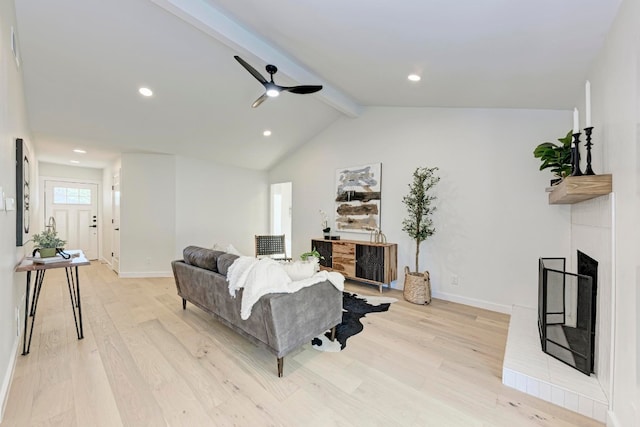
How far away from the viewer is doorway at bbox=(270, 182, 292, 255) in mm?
6859

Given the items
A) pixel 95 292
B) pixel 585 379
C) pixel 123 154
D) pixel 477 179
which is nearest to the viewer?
pixel 585 379

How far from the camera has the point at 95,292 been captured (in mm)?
4066

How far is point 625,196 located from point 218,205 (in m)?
6.03

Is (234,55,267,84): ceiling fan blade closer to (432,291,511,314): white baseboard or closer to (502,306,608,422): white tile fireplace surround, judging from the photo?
(502,306,608,422): white tile fireplace surround

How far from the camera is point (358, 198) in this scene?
189 inches

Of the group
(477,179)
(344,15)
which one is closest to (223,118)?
(344,15)

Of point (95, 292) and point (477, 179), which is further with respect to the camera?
point (95, 292)

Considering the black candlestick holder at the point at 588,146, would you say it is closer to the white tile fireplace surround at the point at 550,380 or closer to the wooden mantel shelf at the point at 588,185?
the wooden mantel shelf at the point at 588,185

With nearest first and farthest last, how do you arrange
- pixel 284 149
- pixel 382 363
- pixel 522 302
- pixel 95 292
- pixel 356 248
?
pixel 382 363 < pixel 522 302 < pixel 95 292 < pixel 356 248 < pixel 284 149

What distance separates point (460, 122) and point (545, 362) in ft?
9.74

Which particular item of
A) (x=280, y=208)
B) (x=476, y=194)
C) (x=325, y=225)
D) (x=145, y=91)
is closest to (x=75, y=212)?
(x=280, y=208)

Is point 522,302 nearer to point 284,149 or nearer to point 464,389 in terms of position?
point 464,389

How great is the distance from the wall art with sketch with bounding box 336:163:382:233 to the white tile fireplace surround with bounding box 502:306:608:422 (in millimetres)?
2663

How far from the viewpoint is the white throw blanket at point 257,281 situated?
206 cm
